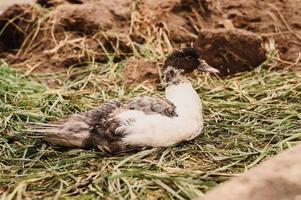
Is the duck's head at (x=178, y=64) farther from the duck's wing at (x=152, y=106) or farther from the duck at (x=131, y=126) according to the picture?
the duck's wing at (x=152, y=106)

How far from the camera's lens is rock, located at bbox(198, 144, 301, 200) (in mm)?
2246

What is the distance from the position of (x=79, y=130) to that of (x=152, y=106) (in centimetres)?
44

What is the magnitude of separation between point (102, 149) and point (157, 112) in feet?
1.23

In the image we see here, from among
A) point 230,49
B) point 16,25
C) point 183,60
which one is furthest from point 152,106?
point 16,25

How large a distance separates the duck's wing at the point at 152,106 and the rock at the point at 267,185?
130cm

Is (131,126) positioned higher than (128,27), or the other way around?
(131,126)

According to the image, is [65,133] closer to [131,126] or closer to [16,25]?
[131,126]

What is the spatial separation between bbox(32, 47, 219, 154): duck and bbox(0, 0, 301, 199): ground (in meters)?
0.07

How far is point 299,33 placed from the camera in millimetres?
5844

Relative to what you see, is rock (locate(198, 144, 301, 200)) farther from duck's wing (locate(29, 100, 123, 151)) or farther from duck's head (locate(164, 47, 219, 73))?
duck's head (locate(164, 47, 219, 73))

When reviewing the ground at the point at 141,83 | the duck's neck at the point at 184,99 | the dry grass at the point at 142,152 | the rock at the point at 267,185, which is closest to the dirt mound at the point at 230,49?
the ground at the point at 141,83

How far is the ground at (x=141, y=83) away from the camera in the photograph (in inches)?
126

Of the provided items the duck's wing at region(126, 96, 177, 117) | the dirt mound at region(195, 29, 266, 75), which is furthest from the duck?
the dirt mound at region(195, 29, 266, 75)

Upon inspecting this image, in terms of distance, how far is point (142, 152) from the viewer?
354 cm
